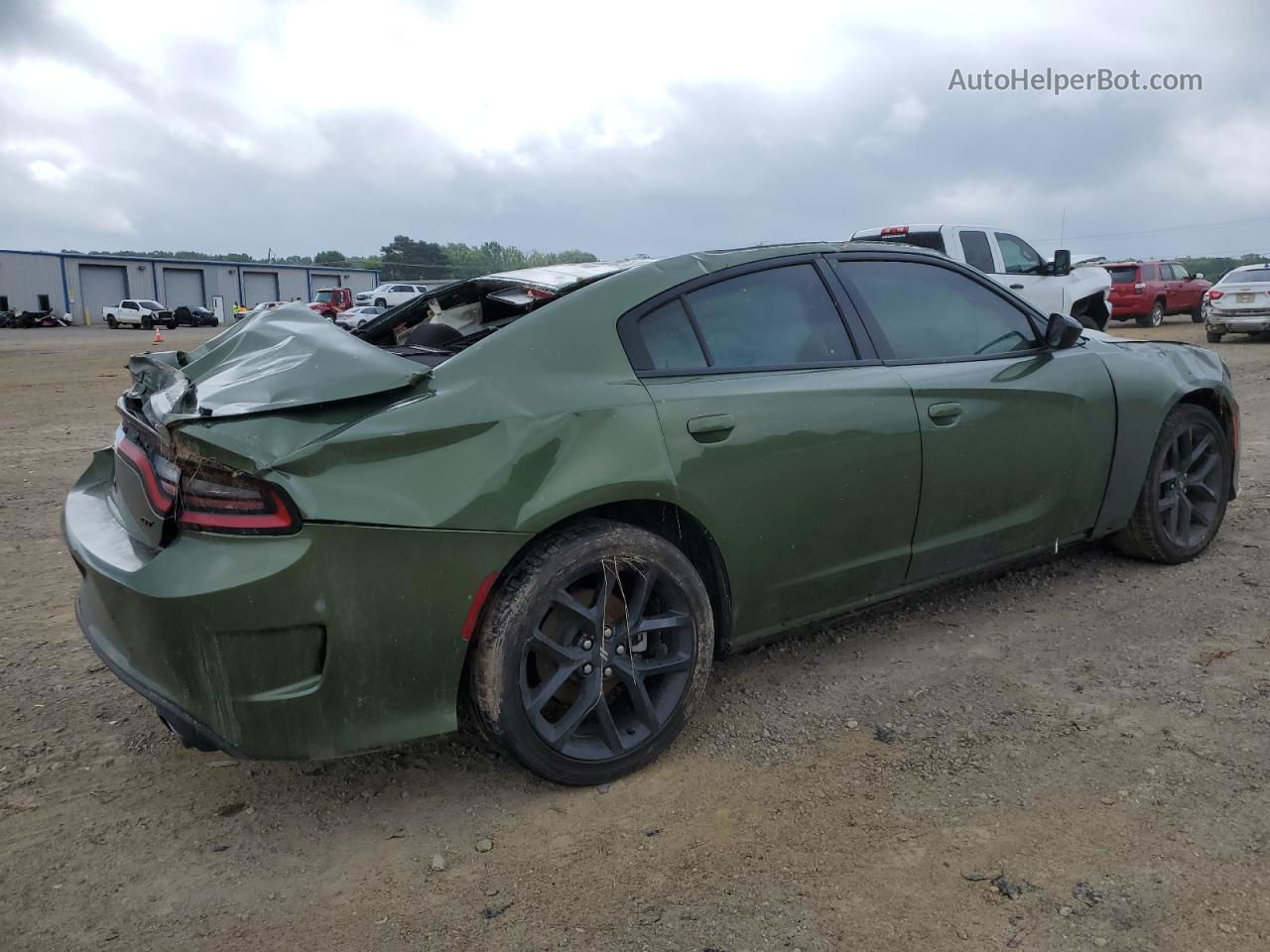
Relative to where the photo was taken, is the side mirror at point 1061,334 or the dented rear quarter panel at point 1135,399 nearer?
the side mirror at point 1061,334

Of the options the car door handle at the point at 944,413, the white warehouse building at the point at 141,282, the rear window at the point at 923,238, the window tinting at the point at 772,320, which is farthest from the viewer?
the white warehouse building at the point at 141,282

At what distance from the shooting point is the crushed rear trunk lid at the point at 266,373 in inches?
98.0

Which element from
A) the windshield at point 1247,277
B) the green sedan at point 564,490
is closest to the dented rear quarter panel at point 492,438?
the green sedan at point 564,490

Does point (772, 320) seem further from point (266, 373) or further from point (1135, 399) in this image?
point (1135, 399)

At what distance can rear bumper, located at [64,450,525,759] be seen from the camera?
7.73 ft

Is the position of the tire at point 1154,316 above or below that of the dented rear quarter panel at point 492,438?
above

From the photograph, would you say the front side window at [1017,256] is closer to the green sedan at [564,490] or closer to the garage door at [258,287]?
the green sedan at [564,490]

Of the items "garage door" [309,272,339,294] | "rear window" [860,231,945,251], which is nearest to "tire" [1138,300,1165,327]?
"rear window" [860,231,945,251]

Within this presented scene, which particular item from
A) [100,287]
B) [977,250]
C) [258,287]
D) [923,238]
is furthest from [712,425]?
[258,287]

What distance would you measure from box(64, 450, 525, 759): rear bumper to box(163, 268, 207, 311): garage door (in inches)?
2746

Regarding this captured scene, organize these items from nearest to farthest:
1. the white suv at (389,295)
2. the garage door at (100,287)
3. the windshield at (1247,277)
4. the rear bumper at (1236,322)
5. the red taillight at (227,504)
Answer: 1. the red taillight at (227,504)
2. the rear bumper at (1236,322)
3. the windshield at (1247,277)
4. the white suv at (389,295)
5. the garage door at (100,287)

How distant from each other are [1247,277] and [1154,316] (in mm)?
5834

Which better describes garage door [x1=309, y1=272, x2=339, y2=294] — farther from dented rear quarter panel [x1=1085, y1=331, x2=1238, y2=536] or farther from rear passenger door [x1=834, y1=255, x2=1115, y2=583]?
rear passenger door [x1=834, y1=255, x2=1115, y2=583]

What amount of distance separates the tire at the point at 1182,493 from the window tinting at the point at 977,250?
876 centimetres
